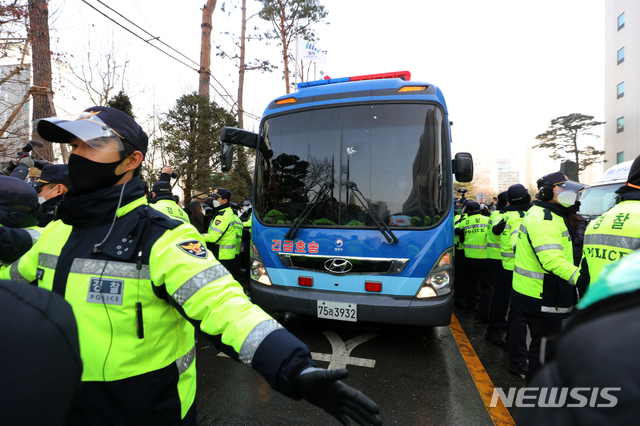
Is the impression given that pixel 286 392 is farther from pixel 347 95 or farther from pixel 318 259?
pixel 347 95

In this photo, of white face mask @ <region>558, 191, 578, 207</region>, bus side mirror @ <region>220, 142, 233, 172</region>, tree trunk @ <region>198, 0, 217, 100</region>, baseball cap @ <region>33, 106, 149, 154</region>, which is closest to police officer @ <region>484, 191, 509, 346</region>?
white face mask @ <region>558, 191, 578, 207</region>

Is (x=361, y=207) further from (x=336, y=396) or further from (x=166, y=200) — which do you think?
(x=166, y=200)

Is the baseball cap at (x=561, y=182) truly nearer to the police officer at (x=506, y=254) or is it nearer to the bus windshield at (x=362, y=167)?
the bus windshield at (x=362, y=167)

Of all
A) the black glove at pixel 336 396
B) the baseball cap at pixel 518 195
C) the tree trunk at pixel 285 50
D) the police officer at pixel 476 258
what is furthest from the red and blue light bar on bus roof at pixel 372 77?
the tree trunk at pixel 285 50

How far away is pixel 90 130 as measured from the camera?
1.36 m

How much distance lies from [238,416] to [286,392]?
6.58 ft

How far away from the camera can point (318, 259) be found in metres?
3.67

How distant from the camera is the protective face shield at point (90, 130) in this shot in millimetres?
1342

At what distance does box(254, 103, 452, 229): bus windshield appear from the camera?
3.59 m

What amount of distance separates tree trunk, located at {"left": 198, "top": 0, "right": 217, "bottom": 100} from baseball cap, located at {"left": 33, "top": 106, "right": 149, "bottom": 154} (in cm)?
1005

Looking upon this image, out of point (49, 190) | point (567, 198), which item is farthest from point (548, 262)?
point (49, 190)

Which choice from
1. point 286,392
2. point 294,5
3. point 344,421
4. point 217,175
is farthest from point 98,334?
point 294,5

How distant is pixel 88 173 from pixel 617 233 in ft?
10.2

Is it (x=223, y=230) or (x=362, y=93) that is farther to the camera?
(x=223, y=230)
